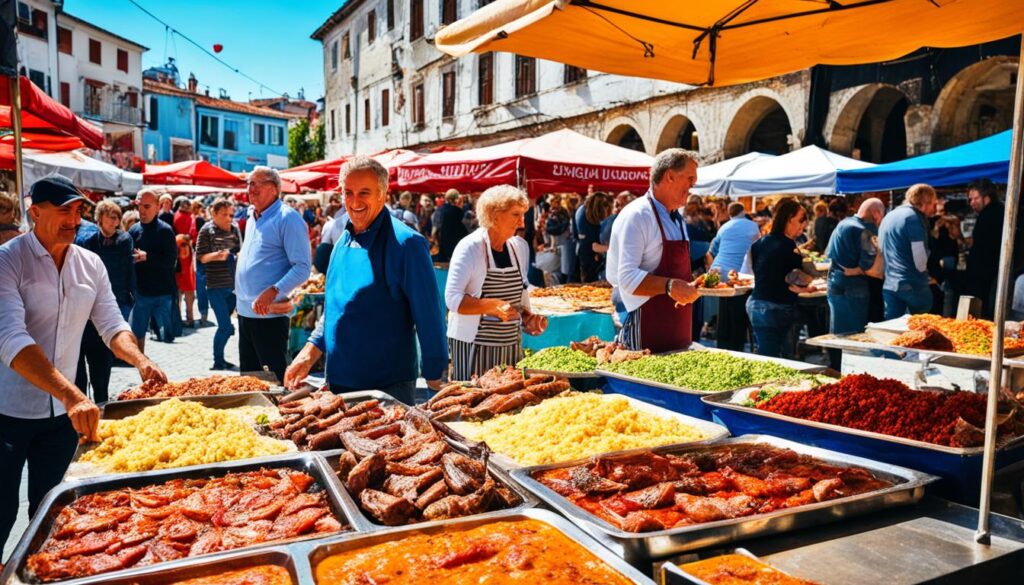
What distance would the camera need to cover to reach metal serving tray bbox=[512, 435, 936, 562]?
221cm

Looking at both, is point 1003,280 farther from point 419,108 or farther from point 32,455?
point 419,108

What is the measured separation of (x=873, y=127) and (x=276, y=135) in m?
55.4

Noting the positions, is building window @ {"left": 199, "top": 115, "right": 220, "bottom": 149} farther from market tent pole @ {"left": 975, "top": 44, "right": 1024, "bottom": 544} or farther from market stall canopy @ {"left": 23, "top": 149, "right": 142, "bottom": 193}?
market tent pole @ {"left": 975, "top": 44, "right": 1024, "bottom": 544}

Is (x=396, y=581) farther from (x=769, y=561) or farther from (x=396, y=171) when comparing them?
(x=396, y=171)

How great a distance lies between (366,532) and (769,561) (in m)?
1.27

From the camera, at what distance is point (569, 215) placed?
15156mm

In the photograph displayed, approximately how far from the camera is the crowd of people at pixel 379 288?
368cm

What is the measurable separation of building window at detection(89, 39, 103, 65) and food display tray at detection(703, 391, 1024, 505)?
5046 cm

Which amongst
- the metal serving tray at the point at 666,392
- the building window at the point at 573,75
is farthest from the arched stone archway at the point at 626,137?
the metal serving tray at the point at 666,392

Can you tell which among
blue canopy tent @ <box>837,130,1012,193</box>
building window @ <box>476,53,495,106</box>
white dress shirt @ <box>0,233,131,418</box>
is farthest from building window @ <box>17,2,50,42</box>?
blue canopy tent @ <box>837,130,1012,193</box>

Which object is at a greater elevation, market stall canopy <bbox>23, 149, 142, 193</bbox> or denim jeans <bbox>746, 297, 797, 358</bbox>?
market stall canopy <bbox>23, 149, 142, 193</bbox>

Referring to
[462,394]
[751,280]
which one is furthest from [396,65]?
[462,394]

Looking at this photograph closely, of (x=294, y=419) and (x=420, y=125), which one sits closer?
(x=294, y=419)

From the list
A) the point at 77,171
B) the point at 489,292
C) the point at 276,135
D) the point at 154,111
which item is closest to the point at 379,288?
the point at 489,292
